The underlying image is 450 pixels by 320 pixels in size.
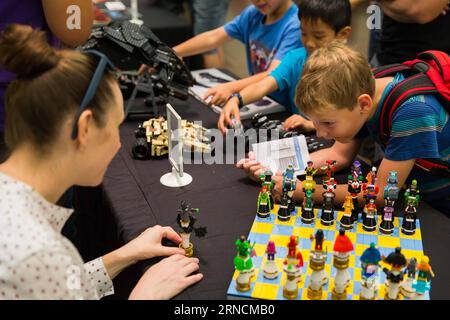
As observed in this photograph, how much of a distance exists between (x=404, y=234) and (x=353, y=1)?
1967mm

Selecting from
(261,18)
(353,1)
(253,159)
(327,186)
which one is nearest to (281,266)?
(327,186)

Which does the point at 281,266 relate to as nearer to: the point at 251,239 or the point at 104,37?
the point at 251,239

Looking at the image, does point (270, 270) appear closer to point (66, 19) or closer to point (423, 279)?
point (423, 279)

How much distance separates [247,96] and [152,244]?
Result: 3.43 feet

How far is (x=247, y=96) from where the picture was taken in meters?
2.27

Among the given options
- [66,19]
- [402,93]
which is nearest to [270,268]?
[402,93]

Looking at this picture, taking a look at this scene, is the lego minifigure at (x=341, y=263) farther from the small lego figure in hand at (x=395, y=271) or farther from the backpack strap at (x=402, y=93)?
the backpack strap at (x=402, y=93)

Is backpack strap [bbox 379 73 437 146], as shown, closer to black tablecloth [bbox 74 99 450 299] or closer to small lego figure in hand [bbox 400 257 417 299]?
black tablecloth [bbox 74 99 450 299]

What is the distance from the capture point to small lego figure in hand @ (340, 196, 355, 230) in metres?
1.48

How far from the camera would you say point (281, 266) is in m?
1.30

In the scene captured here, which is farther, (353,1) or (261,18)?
(353,1)

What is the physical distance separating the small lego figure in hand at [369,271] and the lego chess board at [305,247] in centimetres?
3

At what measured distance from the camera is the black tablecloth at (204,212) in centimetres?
134

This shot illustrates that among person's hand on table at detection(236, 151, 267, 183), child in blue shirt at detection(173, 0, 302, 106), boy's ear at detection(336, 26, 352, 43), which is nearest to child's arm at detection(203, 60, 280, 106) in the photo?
child in blue shirt at detection(173, 0, 302, 106)
